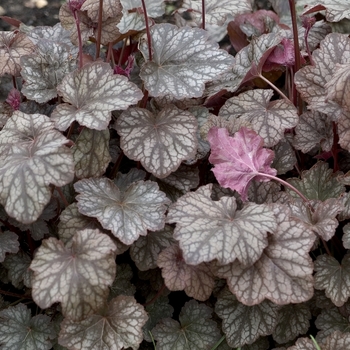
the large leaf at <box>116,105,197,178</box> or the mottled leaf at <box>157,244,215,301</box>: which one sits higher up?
the large leaf at <box>116,105,197,178</box>

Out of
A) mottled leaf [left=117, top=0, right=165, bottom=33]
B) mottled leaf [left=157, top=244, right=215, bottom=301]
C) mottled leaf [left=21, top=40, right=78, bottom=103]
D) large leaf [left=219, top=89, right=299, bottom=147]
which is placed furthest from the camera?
mottled leaf [left=117, top=0, right=165, bottom=33]

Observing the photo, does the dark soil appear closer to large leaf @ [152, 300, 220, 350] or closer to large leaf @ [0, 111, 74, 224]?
large leaf @ [0, 111, 74, 224]

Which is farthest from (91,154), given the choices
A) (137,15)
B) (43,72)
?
(137,15)

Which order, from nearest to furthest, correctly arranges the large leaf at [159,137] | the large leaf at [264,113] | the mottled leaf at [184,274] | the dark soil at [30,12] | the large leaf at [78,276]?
the large leaf at [78,276] < the mottled leaf at [184,274] < the large leaf at [159,137] < the large leaf at [264,113] < the dark soil at [30,12]

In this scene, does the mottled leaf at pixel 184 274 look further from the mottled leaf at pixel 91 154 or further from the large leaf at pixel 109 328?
the mottled leaf at pixel 91 154

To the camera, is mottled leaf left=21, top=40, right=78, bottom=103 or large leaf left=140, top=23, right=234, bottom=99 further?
mottled leaf left=21, top=40, right=78, bottom=103

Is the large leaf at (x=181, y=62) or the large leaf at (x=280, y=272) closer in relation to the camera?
the large leaf at (x=280, y=272)

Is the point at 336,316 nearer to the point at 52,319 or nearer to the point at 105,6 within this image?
the point at 52,319

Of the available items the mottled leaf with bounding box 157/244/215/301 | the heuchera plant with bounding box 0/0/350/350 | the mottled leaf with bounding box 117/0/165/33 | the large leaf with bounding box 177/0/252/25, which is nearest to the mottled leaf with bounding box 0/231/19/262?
the heuchera plant with bounding box 0/0/350/350

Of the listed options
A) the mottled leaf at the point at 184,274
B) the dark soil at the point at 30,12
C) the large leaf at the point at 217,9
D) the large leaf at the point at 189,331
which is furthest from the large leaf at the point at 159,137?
the dark soil at the point at 30,12
